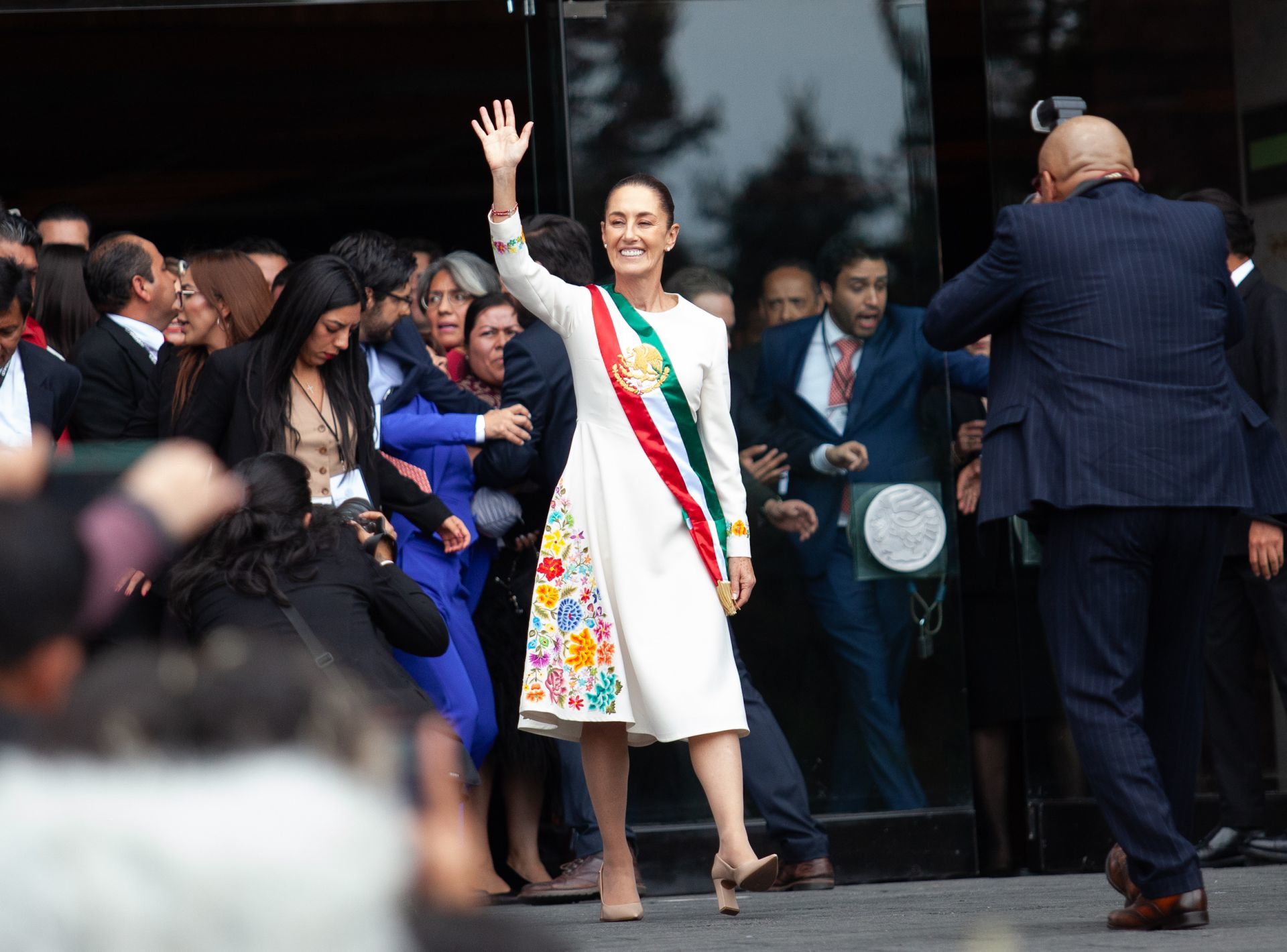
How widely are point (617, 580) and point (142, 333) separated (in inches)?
83.3

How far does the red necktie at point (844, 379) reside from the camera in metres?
7.11

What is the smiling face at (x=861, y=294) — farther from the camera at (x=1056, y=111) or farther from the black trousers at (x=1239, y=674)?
the camera at (x=1056, y=111)

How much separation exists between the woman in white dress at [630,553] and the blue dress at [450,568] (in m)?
0.74

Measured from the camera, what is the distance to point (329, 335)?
Answer: 225 inches

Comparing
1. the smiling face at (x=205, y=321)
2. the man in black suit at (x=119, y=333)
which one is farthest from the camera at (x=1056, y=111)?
the man in black suit at (x=119, y=333)

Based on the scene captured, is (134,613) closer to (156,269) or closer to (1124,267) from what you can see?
(156,269)

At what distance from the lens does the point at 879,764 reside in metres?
7.11

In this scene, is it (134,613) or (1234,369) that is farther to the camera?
(1234,369)

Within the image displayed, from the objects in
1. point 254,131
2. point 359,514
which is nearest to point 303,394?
point 359,514

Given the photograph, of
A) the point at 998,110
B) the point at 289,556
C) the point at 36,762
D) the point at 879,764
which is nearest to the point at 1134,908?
the point at 289,556

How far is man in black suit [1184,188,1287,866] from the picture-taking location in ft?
22.1

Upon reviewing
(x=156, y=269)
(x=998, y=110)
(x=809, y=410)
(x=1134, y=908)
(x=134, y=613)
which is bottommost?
(x=1134, y=908)

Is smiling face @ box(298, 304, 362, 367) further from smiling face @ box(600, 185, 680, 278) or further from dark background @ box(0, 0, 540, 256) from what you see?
dark background @ box(0, 0, 540, 256)

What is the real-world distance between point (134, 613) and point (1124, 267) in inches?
118
